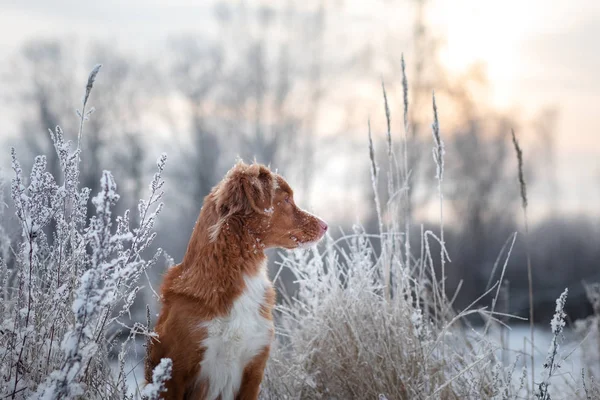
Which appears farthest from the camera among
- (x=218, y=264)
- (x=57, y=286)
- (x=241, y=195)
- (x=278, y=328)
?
(x=278, y=328)

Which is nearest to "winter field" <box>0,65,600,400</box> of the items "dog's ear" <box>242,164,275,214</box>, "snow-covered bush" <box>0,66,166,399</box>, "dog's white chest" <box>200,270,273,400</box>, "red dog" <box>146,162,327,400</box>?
"snow-covered bush" <box>0,66,166,399</box>

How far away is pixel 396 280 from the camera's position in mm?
4027

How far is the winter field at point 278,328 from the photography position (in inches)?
97.9

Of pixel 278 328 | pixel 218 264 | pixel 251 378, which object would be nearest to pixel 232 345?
pixel 251 378

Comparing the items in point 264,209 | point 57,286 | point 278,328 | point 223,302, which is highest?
point 264,209

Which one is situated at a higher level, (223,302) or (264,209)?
(264,209)

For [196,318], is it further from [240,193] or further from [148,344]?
[240,193]

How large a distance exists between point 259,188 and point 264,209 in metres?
0.12

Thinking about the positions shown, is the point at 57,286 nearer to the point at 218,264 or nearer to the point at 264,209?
the point at 218,264

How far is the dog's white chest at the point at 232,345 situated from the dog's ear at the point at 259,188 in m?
0.49

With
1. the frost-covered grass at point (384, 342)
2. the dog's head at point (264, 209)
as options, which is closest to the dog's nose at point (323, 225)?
the dog's head at point (264, 209)

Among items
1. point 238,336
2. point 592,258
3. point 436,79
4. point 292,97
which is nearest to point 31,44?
point 292,97

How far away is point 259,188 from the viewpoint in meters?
3.30

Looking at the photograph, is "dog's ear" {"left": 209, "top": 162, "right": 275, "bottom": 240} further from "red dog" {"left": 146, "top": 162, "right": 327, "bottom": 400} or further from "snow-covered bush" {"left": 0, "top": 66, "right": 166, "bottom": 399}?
"snow-covered bush" {"left": 0, "top": 66, "right": 166, "bottom": 399}
